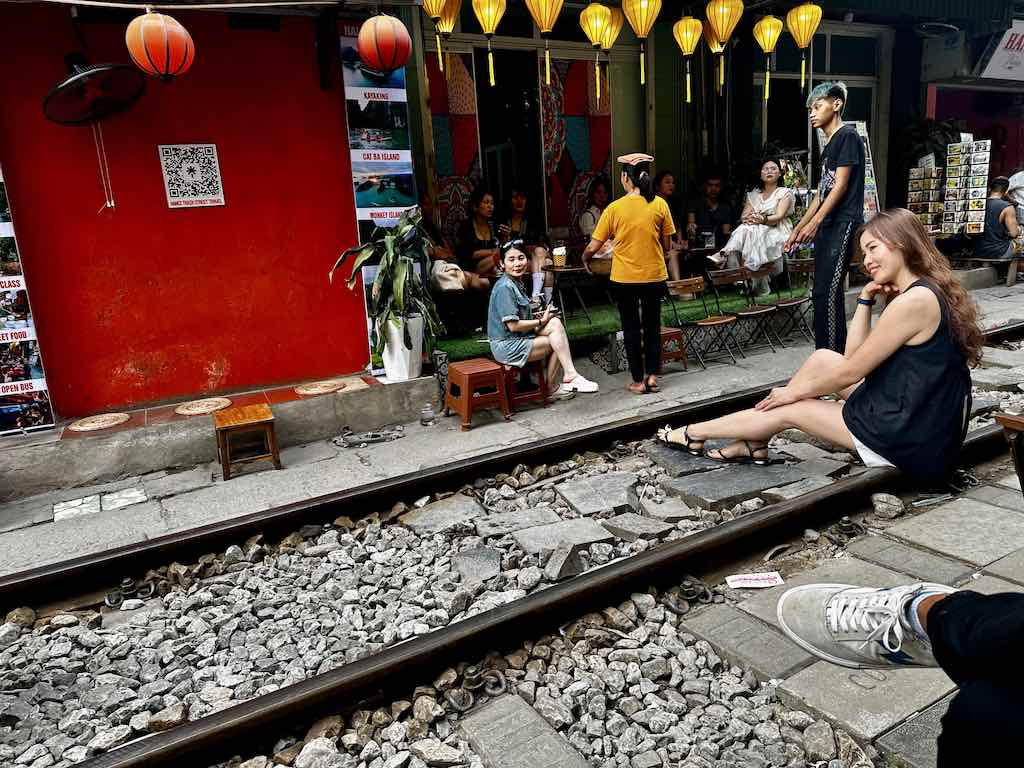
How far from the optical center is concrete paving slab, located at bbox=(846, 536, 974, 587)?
3.54m

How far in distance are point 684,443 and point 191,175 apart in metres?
4.93

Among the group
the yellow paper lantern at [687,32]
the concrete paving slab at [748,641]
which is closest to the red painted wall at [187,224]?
the yellow paper lantern at [687,32]

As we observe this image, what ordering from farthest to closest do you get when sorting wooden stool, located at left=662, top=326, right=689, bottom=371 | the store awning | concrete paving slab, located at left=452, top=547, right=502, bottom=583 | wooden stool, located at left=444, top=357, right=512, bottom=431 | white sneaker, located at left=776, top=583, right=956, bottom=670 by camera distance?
the store awning < wooden stool, located at left=662, top=326, right=689, bottom=371 < wooden stool, located at left=444, top=357, right=512, bottom=431 < concrete paving slab, located at left=452, top=547, right=502, bottom=583 < white sneaker, located at left=776, top=583, right=956, bottom=670

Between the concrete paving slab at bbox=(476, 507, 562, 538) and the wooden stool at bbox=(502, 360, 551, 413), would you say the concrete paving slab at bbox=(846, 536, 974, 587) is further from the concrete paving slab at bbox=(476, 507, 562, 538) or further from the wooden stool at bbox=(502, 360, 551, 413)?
the wooden stool at bbox=(502, 360, 551, 413)

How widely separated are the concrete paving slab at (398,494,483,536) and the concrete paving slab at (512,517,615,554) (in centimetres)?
45

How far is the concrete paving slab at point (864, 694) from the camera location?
2553 mm

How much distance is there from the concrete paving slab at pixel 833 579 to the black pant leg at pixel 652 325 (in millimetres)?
3752

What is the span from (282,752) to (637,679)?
4.55ft

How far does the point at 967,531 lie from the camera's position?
13.0 feet

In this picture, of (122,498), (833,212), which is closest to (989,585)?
(833,212)

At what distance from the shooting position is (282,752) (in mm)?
2707

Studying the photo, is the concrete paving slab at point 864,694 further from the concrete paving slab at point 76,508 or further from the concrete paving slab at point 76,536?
the concrete paving slab at point 76,508

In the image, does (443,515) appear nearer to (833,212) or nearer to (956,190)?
(833,212)

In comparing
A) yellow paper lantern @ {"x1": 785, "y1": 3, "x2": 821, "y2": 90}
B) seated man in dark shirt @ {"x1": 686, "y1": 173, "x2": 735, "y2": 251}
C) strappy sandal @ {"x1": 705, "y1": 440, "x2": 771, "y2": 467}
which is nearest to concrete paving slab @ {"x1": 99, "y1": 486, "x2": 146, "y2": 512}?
strappy sandal @ {"x1": 705, "y1": 440, "x2": 771, "y2": 467}
